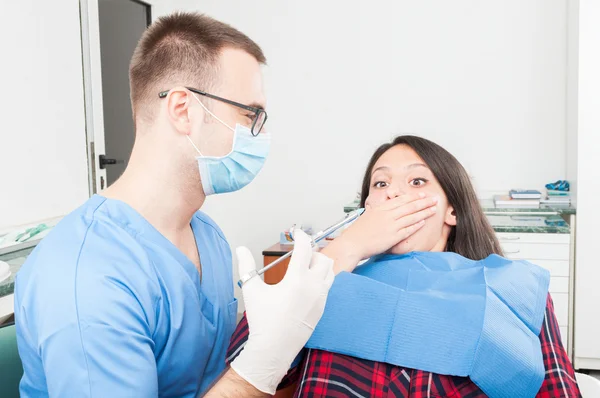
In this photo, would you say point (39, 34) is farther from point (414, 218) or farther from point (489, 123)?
point (489, 123)

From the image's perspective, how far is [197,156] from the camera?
4.02 feet

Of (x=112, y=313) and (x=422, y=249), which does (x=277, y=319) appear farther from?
(x=422, y=249)

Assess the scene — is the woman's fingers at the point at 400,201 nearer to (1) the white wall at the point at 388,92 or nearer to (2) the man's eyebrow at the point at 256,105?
(2) the man's eyebrow at the point at 256,105

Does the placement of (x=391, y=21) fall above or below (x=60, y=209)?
above

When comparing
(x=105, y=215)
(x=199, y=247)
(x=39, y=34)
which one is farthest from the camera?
(x=39, y=34)

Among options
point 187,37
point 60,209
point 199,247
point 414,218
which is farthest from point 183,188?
point 60,209

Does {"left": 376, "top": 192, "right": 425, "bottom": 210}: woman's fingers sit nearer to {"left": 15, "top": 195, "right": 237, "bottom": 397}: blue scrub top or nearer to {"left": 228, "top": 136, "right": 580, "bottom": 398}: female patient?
{"left": 228, "top": 136, "right": 580, "bottom": 398}: female patient

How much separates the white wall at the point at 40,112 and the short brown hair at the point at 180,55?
1653 millimetres

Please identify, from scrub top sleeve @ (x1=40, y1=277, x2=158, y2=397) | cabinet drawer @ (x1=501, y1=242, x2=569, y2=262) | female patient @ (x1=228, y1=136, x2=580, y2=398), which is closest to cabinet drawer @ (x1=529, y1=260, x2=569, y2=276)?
cabinet drawer @ (x1=501, y1=242, x2=569, y2=262)

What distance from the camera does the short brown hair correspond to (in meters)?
1.23

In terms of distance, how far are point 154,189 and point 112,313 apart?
0.31m

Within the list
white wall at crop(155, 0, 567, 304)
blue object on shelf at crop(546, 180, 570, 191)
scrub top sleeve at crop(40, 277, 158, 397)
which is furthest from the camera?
white wall at crop(155, 0, 567, 304)

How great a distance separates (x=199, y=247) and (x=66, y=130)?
1.97 metres

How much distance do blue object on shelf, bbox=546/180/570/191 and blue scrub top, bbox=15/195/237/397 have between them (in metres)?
2.68
